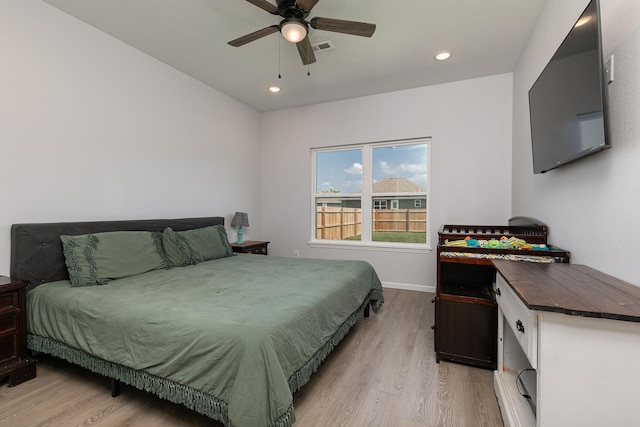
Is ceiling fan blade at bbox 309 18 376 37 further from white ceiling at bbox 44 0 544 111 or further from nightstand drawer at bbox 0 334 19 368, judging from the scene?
nightstand drawer at bbox 0 334 19 368

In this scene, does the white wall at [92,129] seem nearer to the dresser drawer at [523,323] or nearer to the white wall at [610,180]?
the dresser drawer at [523,323]

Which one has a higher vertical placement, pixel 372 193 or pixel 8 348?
pixel 372 193

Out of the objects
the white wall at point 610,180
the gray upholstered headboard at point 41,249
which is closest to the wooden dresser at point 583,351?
the white wall at point 610,180

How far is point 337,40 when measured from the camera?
281 centimetres

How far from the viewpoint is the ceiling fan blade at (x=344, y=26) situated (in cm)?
206

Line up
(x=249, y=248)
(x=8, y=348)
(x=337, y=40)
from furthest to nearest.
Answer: (x=249, y=248) → (x=337, y=40) → (x=8, y=348)

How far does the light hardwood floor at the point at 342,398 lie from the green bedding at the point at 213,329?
0.69 ft

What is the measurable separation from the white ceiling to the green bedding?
7.48 ft

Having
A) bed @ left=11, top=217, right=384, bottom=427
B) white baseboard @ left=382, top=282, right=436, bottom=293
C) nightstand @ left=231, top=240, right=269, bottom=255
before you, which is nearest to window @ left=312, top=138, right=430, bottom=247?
white baseboard @ left=382, top=282, right=436, bottom=293

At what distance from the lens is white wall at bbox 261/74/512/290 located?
3.61 metres

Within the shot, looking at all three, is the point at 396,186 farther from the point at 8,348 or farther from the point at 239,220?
Answer: the point at 8,348

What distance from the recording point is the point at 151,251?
2.69 m

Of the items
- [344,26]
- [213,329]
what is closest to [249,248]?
[213,329]

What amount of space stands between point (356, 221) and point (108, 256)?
3207 mm
